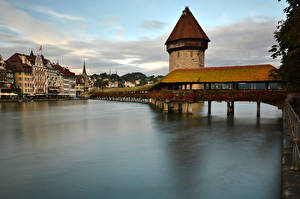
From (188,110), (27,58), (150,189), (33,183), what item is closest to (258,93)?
(188,110)

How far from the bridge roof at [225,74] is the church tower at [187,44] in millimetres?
25125

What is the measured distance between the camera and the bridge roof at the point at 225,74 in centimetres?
2938

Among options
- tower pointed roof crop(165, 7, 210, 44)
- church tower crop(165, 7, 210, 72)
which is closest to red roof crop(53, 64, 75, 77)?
church tower crop(165, 7, 210, 72)

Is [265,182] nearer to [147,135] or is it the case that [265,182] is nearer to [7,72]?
[147,135]

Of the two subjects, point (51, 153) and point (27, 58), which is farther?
point (27, 58)

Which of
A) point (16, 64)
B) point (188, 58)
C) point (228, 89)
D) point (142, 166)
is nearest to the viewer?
point (142, 166)

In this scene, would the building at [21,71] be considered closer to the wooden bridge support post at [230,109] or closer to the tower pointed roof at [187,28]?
the tower pointed roof at [187,28]

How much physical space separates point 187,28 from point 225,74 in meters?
33.6

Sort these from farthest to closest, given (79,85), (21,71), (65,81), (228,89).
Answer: (79,85) < (65,81) < (21,71) < (228,89)

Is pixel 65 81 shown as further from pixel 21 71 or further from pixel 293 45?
pixel 293 45

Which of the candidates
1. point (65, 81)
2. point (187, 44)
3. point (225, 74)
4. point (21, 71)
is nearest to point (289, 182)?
point (225, 74)

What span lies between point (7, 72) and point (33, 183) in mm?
76691

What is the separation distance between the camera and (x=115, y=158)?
13.2 metres

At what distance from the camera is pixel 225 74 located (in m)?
32.0
